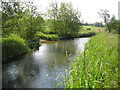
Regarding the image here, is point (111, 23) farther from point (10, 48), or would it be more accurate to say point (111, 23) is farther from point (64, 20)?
point (10, 48)

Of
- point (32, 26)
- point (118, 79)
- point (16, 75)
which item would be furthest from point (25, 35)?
point (118, 79)

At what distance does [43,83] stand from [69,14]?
36.4 metres

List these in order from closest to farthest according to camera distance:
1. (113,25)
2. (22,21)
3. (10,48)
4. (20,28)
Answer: (10,48) < (20,28) < (22,21) < (113,25)

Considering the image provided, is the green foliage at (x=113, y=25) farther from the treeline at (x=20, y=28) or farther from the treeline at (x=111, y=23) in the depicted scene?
the treeline at (x=20, y=28)

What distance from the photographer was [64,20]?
4091 cm

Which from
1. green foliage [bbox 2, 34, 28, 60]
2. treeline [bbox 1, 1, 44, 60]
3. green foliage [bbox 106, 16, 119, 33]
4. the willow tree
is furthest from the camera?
green foliage [bbox 106, 16, 119, 33]

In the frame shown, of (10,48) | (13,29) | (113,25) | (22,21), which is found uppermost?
(113,25)

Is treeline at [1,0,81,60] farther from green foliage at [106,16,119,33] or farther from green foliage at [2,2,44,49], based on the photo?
green foliage at [106,16,119,33]

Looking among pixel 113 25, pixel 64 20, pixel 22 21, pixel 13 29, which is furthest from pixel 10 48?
pixel 113 25

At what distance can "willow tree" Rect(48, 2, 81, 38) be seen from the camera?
39938mm

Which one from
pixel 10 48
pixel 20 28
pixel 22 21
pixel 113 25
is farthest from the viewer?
pixel 113 25

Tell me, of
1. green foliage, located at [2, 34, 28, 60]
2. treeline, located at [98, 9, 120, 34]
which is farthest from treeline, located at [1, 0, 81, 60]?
treeline, located at [98, 9, 120, 34]

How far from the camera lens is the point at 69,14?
41469mm

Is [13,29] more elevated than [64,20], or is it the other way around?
[64,20]
